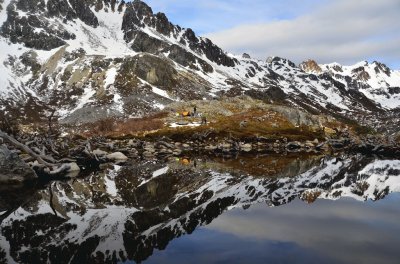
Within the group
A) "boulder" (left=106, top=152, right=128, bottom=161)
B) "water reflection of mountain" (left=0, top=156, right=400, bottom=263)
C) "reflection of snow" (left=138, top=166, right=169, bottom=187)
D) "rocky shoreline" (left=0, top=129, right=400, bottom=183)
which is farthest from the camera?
"boulder" (left=106, top=152, right=128, bottom=161)

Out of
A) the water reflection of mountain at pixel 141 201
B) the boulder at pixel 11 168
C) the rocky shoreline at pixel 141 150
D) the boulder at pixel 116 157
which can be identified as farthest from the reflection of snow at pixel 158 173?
the boulder at pixel 116 157

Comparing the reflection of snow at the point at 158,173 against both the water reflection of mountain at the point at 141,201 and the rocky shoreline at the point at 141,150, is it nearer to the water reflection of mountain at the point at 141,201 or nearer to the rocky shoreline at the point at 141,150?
the water reflection of mountain at the point at 141,201

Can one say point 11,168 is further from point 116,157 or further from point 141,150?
point 141,150

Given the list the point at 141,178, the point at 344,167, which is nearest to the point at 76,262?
the point at 141,178

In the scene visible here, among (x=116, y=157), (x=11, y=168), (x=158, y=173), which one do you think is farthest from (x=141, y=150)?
(x=11, y=168)

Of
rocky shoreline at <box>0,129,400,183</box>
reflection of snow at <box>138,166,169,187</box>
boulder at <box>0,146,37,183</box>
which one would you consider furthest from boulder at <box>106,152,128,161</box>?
boulder at <box>0,146,37,183</box>

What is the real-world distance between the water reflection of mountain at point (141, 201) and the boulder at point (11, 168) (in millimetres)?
2809

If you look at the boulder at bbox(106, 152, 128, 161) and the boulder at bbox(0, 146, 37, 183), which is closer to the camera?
the boulder at bbox(0, 146, 37, 183)

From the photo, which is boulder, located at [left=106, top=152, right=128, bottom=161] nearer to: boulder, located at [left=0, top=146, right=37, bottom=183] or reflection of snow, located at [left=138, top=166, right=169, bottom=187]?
reflection of snow, located at [left=138, top=166, right=169, bottom=187]

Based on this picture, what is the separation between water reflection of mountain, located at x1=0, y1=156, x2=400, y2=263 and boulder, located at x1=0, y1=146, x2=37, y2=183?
281 centimetres

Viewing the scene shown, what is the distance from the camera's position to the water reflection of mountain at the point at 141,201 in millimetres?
17062

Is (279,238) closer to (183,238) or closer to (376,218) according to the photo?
(183,238)

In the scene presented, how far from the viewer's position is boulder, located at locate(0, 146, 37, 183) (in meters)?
32.7

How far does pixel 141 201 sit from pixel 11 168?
11.8 metres
